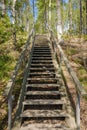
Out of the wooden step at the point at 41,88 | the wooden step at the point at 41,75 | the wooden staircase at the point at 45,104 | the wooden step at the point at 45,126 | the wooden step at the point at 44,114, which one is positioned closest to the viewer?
the wooden step at the point at 45,126

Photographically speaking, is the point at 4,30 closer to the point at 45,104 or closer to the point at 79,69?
the point at 79,69

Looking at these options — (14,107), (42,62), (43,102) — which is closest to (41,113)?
(43,102)

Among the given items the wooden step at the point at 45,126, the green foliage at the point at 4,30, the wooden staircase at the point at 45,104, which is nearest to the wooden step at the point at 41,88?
the wooden staircase at the point at 45,104

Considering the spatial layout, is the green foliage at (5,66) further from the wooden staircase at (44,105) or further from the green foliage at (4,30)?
the green foliage at (4,30)

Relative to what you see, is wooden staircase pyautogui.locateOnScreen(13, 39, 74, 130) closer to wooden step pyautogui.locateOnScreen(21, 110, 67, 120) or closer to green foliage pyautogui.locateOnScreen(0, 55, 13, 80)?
wooden step pyautogui.locateOnScreen(21, 110, 67, 120)

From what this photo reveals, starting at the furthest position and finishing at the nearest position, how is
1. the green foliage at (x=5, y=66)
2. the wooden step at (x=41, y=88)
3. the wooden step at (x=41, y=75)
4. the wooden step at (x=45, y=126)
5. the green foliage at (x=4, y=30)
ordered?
1. the green foliage at (x=4, y=30)
2. the green foliage at (x=5, y=66)
3. the wooden step at (x=41, y=75)
4. the wooden step at (x=41, y=88)
5. the wooden step at (x=45, y=126)

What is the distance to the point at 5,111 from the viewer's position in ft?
25.3

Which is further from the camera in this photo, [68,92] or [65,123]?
[68,92]

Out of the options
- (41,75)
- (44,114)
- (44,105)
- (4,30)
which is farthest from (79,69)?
(4,30)

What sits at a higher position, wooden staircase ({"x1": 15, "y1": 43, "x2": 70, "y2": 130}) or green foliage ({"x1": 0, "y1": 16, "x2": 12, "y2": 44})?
green foliage ({"x1": 0, "y1": 16, "x2": 12, "y2": 44})

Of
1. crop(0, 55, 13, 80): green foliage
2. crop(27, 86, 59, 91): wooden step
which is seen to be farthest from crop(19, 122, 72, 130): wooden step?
crop(0, 55, 13, 80): green foliage

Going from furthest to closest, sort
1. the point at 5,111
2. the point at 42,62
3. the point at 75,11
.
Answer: the point at 75,11 < the point at 42,62 < the point at 5,111

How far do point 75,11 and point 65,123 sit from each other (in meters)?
55.5

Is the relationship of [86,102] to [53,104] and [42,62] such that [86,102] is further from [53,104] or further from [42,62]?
[42,62]
